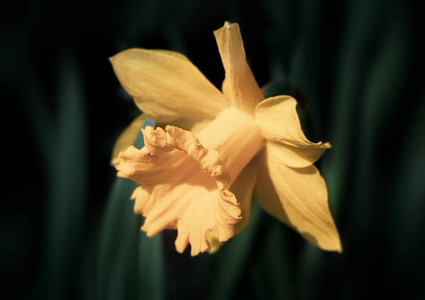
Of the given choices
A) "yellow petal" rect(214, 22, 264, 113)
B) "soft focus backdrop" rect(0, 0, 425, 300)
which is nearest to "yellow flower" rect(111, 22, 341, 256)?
"yellow petal" rect(214, 22, 264, 113)

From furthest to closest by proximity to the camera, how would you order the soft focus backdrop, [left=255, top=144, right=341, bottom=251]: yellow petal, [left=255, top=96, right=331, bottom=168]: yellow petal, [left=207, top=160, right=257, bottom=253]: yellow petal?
the soft focus backdrop, [left=207, top=160, right=257, bottom=253]: yellow petal, [left=255, top=144, right=341, bottom=251]: yellow petal, [left=255, top=96, right=331, bottom=168]: yellow petal

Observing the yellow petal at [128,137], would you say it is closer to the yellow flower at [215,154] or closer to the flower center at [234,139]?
the yellow flower at [215,154]

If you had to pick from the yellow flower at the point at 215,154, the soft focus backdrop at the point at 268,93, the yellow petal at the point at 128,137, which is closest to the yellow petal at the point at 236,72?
the yellow flower at the point at 215,154

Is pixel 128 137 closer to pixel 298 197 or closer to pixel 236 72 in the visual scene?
pixel 236 72

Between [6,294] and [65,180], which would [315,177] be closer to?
[65,180]

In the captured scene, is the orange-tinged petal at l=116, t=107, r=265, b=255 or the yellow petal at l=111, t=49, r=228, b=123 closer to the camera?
the orange-tinged petal at l=116, t=107, r=265, b=255

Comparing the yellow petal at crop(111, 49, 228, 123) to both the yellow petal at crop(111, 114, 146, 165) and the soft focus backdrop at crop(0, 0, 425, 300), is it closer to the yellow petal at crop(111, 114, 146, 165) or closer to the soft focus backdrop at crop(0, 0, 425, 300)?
the yellow petal at crop(111, 114, 146, 165)

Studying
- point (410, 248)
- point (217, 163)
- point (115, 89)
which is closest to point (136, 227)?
point (217, 163)
